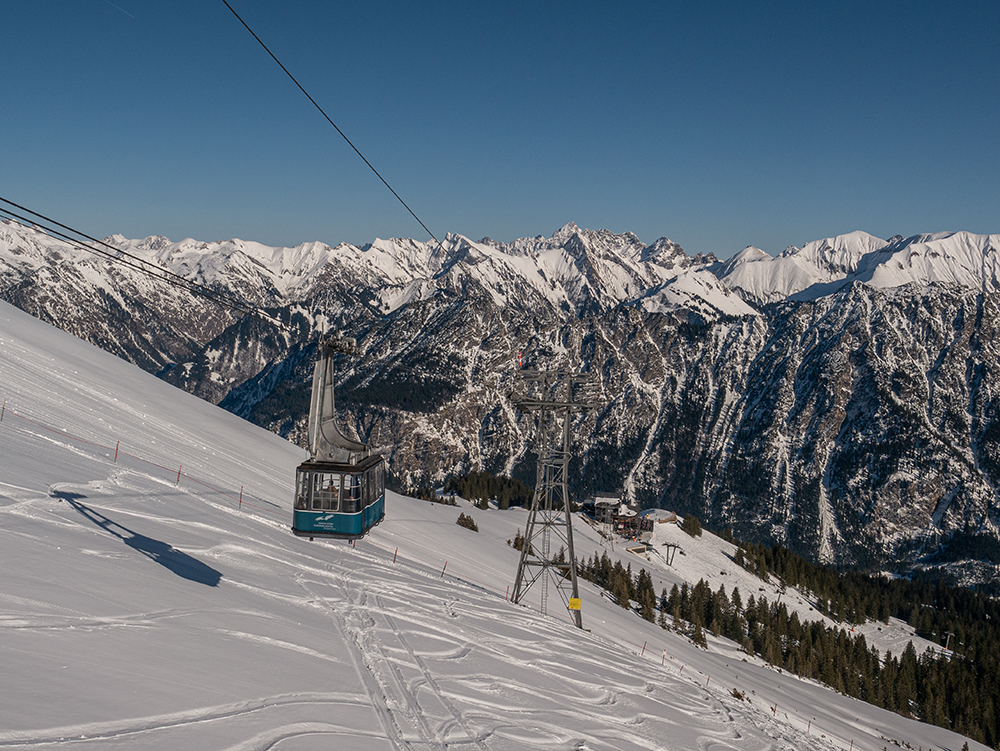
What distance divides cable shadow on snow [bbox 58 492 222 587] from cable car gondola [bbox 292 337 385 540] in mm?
4149

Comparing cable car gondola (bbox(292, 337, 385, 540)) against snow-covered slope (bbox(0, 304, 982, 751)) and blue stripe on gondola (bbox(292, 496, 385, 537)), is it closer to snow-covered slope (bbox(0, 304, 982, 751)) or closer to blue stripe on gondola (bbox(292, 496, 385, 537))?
blue stripe on gondola (bbox(292, 496, 385, 537))

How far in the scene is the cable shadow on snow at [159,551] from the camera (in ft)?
72.8

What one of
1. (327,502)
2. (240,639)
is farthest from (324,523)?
(240,639)

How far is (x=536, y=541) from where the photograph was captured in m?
107

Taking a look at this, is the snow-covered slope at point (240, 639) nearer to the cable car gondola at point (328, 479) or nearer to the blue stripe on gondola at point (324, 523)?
the blue stripe on gondola at point (324, 523)

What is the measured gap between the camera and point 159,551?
2356 cm

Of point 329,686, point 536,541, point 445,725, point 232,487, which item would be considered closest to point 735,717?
point 445,725

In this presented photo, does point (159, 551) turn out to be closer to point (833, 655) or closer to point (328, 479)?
point (328, 479)

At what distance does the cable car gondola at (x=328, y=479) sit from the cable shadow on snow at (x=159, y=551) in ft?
13.6

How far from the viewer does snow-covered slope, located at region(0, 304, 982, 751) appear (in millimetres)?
12680

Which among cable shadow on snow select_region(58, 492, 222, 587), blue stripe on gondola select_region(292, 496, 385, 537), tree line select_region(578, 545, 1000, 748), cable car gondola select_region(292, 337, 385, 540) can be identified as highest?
cable car gondola select_region(292, 337, 385, 540)

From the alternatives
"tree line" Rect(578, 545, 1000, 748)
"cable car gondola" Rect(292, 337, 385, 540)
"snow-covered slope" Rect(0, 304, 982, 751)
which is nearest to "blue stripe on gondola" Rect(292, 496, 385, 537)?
"cable car gondola" Rect(292, 337, 385, 540)

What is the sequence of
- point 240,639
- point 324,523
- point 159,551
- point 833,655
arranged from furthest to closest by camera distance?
point 833,655 → point 324,523 → point 159,551 → point 240,639

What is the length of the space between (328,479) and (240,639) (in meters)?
9.76
